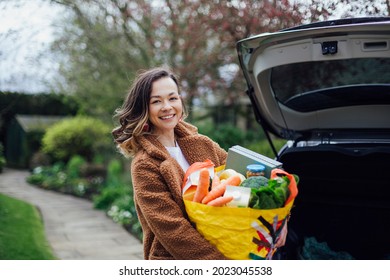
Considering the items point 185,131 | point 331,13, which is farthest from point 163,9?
point 185,131

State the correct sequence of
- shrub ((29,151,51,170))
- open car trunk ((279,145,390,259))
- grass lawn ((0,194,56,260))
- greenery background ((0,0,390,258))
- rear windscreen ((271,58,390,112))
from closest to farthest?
open car trunk ((279,145,390,259)), rear windscreen ((271,58,390,112)), grass lawn ((0,194,56,260)), greenery background ((0,0,390,258)), shrub ((29,151,51,170))

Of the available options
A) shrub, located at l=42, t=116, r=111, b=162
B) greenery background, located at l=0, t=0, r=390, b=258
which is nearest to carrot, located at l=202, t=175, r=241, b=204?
greenery background, located at l=0, t=0, r=390, b=258

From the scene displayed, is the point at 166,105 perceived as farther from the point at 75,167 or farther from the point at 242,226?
the point at 75,167

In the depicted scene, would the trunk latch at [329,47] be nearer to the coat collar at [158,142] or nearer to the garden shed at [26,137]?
Answer: the coat collar at [158,142]

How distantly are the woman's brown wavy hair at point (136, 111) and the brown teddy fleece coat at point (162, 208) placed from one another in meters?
0.05

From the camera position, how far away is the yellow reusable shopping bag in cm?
158

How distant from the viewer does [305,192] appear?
2475mm

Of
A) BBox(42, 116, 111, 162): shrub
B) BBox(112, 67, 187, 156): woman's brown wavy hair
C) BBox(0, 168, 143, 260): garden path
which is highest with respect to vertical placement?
BBox(112, 67, 187, 156): woman's brown wavy hair

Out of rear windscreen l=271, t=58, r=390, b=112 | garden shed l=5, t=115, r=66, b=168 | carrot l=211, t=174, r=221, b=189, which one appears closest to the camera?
carrot l=211, t=174, r=221, b=189

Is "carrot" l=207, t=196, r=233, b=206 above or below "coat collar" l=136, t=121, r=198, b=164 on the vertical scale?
below

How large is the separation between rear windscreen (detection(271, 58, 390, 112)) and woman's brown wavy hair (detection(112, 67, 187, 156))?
878mm

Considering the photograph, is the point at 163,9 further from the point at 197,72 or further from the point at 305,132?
the point at 305,132

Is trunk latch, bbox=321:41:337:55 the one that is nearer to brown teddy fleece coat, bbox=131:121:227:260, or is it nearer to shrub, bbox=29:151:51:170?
brown teddy fleece coat, bbox=131:121:227:260
